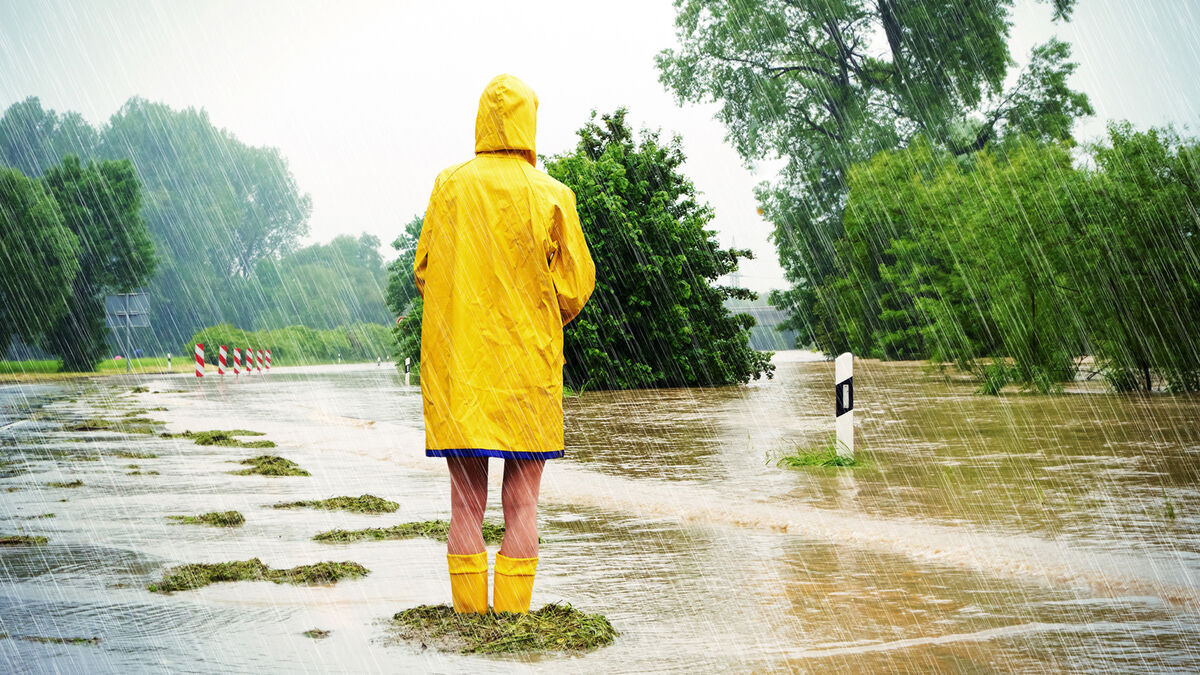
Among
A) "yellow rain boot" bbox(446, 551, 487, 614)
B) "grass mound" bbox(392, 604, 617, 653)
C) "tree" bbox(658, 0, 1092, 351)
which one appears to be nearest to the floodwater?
"grass mound" bbox(392, 604, 617, 653)

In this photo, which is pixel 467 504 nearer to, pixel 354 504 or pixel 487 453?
pixel 487 453

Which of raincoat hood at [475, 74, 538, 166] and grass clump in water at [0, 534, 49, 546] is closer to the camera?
raincoat hood at [475, 74, 538, 166]

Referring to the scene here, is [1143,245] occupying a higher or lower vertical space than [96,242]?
lower

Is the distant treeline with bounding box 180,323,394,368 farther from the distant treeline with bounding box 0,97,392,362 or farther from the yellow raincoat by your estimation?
the yellow raincoat

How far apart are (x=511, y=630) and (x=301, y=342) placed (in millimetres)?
67751

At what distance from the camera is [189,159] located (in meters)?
90.3

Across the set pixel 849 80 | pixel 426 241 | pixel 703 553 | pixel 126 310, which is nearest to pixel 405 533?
pixel 703 553

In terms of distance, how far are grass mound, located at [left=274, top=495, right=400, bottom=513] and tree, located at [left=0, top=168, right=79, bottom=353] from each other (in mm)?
41498

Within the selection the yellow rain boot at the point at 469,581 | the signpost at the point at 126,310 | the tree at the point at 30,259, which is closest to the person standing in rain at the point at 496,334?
the yellow rain boot at the point at 469,581

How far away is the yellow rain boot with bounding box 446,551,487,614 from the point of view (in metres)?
4.14

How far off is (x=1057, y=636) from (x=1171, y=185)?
40.4 ft

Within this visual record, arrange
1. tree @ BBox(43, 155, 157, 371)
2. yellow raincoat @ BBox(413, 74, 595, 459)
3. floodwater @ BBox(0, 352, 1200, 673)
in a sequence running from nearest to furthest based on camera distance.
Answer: floodwater @ BBox(0, 352, 1200, 673), yellow raincoat @ BBox(413, 74, 595, 459), tree @ BBox(43, 155, 157, 371)

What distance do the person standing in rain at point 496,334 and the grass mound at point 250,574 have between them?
1214 mm

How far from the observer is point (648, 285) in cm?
2383
